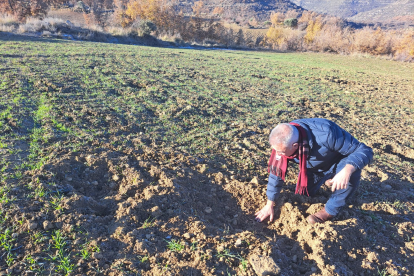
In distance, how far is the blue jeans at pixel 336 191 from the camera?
2.56 meters

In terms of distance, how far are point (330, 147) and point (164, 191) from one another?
187 centimetres

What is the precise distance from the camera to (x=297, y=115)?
630 centimetres

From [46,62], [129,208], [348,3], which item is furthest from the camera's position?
[348,3]

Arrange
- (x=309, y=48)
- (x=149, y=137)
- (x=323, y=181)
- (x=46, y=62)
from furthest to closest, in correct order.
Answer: (x=309, y=48), (x=46, y=62), (x=149, y=137), (x=323, y=181)


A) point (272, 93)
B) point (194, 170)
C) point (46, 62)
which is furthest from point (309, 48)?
point (194, 170)

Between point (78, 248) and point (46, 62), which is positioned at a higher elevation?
point (46, 62)

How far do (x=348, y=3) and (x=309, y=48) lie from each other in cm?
15176

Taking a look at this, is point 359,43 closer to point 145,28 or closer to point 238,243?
point 145,28

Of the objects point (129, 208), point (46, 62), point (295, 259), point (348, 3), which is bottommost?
point (295, 259)

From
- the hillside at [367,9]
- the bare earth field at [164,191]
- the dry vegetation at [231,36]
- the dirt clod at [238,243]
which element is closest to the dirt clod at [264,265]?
the bare earth field at [164,191]

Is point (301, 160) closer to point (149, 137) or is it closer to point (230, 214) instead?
point (230, 214)

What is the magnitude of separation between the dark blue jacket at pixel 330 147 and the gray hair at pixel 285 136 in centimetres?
32

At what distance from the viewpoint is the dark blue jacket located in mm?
2332

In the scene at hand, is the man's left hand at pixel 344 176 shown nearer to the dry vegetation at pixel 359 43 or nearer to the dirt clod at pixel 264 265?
the dirt clod at pixel 264 265
